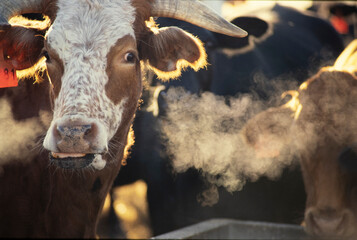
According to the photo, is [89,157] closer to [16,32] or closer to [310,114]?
[16,32]

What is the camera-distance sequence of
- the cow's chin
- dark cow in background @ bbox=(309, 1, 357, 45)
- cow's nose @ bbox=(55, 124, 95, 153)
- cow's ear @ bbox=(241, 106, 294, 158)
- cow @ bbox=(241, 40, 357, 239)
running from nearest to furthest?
cow's nose @ bbox=(55, 124, 95, 153), the cow's chin, cow @ bbox=(241, 40, 357, 239), cow's ear @ bbox=(241, 106, 294, 158), dark cow in background @ bbox=(309, 1, 357, 45)

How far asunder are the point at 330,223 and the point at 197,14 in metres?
→ 1.49

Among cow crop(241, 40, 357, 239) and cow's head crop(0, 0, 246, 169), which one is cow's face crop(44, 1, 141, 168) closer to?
cow's head crop(0, 0, 246, 169)

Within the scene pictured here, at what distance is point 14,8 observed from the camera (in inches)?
93.6

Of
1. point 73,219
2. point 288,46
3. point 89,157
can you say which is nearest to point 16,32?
point 89,157

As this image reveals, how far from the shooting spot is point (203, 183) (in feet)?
13.0

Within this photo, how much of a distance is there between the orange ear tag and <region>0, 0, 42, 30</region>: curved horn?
0.30 m

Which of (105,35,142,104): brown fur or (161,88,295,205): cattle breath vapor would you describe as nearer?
(105,35,142,104): brown fur

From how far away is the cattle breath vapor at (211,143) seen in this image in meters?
3.84

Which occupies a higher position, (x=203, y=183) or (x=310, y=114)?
(x=310, y=114)

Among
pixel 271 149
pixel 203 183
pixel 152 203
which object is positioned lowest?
pixel 152 203

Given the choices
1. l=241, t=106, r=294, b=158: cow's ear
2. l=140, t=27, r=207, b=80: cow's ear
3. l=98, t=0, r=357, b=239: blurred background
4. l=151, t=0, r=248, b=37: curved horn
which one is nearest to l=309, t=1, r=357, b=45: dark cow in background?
l=98, t=0, r=357, b=239: blurred background

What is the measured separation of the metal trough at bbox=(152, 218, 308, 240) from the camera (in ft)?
11.2

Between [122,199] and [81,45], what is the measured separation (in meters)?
2.72
